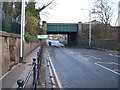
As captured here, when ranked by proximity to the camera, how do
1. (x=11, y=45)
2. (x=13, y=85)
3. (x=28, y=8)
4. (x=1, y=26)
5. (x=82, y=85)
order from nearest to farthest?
1. (x=13, y=85)
2. (x=82, y=85)
3. (x=1, y=26)
4. (x=11, y=45)
5. (x=28, y=8)

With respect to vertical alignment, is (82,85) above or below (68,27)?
below

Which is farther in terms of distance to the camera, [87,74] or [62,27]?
[62,27]

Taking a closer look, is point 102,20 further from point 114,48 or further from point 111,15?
point 114,48

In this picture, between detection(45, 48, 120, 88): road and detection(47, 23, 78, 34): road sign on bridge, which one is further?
detection(47, 23, 78, 34): road sign on bridge

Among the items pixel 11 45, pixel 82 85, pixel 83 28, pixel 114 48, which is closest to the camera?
pixel 82 85

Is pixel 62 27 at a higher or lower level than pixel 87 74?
higher

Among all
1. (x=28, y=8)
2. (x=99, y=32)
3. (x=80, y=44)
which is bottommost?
(x=80, y=44)

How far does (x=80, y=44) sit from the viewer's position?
61.4 metres

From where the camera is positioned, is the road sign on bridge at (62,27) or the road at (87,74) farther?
the road sign on bridge at (62,27)

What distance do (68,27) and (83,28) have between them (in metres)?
6.47

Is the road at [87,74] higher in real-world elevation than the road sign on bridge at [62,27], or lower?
lower

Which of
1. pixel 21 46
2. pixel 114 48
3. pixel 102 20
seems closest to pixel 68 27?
pixel 102 20

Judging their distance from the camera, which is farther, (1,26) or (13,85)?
(1,26)

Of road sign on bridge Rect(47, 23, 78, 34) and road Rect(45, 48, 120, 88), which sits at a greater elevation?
road sign on bridge Rect(47, 23, 78, 34)
